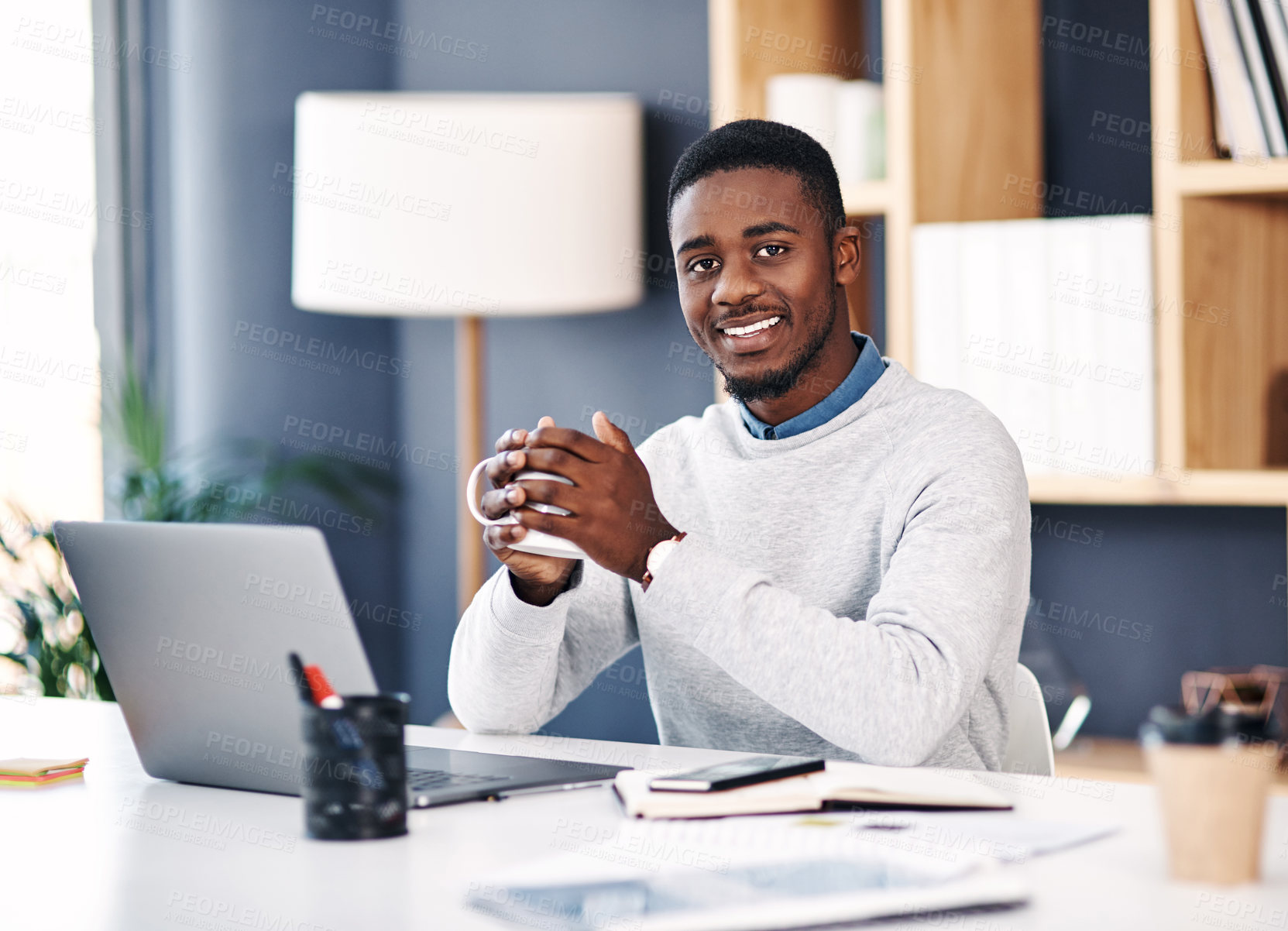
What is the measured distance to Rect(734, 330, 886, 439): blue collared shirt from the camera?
161cm

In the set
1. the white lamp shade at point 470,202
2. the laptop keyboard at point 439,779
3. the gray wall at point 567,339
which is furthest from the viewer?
the gray wall at point 567,339

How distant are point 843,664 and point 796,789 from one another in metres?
0.17

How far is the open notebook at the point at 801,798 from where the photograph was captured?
1.03 meters

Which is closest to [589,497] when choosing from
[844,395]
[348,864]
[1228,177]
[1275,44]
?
[348,864]

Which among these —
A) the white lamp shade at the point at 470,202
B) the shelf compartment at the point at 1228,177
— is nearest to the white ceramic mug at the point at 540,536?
the shelf compartment at the point at 1228,177

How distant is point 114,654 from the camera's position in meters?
1.17

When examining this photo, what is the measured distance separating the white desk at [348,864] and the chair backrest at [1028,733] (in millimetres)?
282

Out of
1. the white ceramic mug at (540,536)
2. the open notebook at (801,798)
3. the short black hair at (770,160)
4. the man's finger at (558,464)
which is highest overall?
the short black hair at (770,160)

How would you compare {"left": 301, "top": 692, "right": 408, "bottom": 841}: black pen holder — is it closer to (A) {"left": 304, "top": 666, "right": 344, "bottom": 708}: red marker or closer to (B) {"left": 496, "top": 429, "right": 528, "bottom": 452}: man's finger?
(A) {"left": 304, "top": 666, "right": 344, "bottom": 708}: red marker

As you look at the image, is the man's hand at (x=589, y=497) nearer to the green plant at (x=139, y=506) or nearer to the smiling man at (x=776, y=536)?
the smiling man at (x=776, y=536)

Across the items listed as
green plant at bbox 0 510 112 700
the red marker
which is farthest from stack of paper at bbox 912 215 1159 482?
green plant at bbox 0 510 112 700

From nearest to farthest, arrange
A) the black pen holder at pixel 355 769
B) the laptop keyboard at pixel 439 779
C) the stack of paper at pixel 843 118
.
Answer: the black pen holder at pixel 355 769 → the laptop keyboard at pixel 439 779 → the stack of paper at pixel 843 118

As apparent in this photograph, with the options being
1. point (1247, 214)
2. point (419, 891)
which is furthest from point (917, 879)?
point (1247, 214)

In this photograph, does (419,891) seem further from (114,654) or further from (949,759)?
(949,759)
